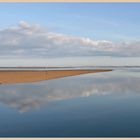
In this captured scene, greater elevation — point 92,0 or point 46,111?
point 92,0

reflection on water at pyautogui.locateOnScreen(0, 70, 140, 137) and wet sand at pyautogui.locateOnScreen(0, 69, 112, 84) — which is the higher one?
A: wet sand at pyautogui.locateOnScreen(0, 69, 112, 84)

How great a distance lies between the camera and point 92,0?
7.59m

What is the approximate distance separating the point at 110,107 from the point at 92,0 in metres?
3.37

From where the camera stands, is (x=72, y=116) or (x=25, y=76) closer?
(x=72, y=116)

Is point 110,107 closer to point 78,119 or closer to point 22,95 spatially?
point 78,119

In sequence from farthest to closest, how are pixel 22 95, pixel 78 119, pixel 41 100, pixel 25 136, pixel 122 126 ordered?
pixel 22 95
pixel 41 100
pixel 78 119
pixel 122 126
pixel 25 136

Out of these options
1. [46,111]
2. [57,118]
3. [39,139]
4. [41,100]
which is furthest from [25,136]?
[41,100]

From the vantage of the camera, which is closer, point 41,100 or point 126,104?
point 126,104

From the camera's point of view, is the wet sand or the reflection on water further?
the wet sand

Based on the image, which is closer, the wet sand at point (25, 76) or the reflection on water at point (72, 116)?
the reflection on water at point (72, 116)

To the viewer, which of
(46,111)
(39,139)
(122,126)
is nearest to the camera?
(39,139)

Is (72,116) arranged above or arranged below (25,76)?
below

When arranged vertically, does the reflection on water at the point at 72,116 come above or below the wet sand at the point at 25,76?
below

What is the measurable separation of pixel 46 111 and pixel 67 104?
3.29 feet
